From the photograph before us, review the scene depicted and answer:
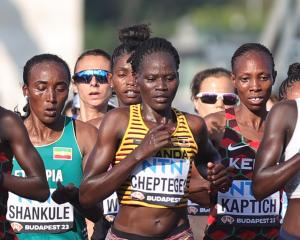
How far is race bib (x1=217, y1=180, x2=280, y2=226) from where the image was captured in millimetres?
8742

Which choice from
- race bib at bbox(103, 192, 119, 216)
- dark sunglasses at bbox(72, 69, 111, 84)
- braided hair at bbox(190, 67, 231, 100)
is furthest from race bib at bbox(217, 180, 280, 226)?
braided hair at bbox(190, 67, 231, 100)

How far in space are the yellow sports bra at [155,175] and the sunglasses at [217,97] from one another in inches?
122

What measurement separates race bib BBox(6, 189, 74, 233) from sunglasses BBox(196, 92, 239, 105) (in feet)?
8.38

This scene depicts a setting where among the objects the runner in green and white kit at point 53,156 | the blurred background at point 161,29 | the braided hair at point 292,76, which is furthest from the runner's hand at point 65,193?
the blurred background at point 161,29

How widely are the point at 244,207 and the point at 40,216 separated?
59.0 inches

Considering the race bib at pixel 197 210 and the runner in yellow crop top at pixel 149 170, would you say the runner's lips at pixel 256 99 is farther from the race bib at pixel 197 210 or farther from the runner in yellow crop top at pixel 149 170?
the race bib at pixel 197 210

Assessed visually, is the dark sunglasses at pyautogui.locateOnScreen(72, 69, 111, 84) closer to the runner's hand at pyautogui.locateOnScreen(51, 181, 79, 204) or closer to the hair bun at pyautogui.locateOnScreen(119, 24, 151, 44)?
the hair bun at pyautogui.locateOnScreen(119, 24, 151, 44)

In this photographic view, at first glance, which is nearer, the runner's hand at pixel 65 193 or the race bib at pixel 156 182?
the race bib at pixel 156 182

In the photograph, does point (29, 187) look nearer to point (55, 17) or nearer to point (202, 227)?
point (202, 227)

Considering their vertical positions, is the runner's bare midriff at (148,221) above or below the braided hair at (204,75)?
below

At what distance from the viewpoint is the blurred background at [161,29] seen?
69.6 ft

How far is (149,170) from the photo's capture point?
7.55 metres

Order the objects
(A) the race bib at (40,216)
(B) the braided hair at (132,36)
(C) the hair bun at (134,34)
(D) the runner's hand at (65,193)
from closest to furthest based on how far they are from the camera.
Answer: (D) the runner's hand at (65,193) < (A) the race bib at (40,216) < (B) the braided hair at (132,36) < (C) the hair bun at (134,34)

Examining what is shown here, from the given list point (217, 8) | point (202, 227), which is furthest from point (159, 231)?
point (217, 8)
